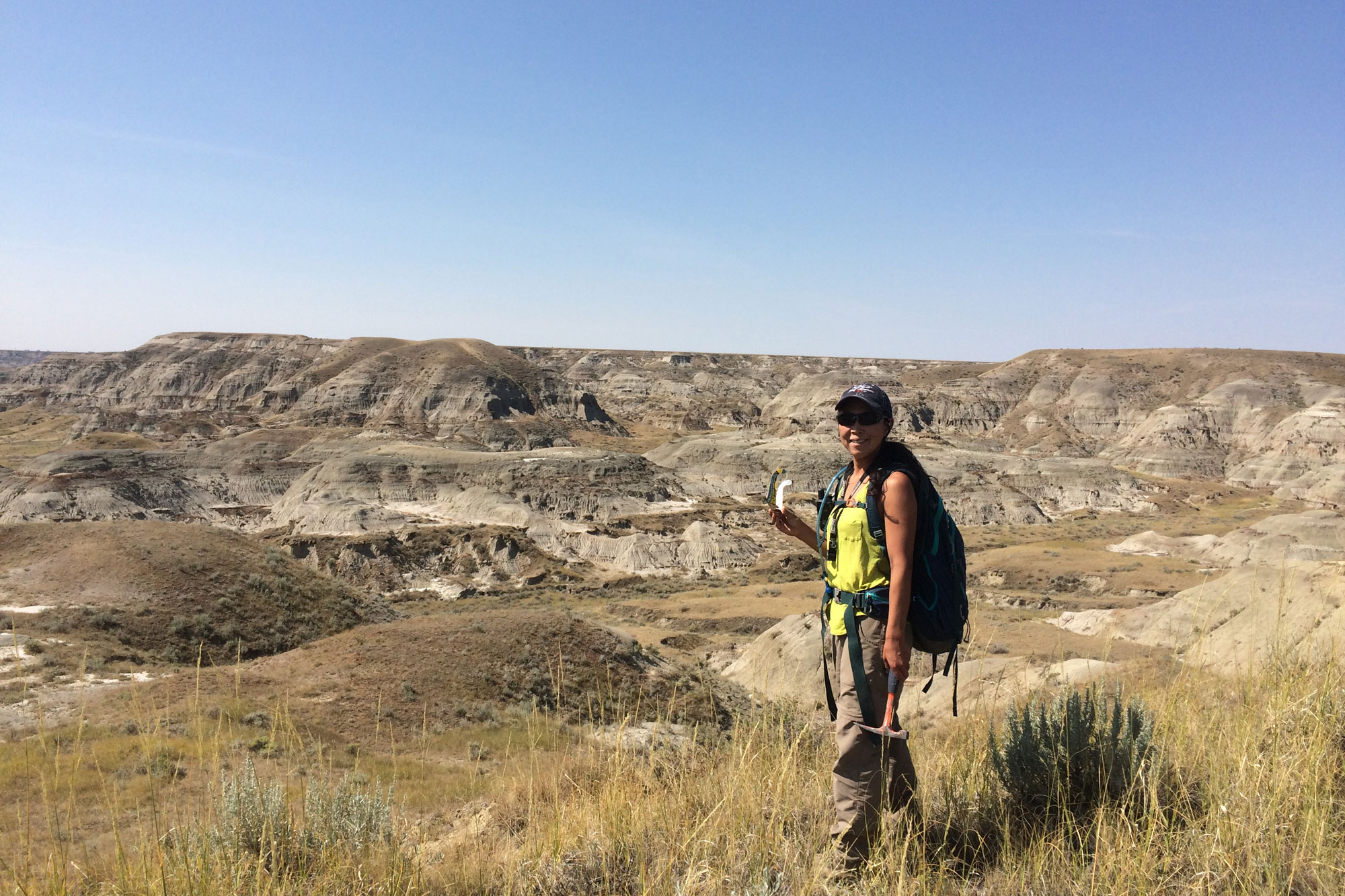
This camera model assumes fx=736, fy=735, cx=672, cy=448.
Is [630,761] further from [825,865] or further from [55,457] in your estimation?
[55,457]

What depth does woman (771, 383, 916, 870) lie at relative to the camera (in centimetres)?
304

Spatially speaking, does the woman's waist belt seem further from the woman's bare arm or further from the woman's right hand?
the woman's right hand

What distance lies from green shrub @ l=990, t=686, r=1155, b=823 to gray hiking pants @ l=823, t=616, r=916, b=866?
640mm

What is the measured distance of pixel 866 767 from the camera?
3.15 metres

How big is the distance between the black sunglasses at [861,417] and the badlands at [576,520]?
1908 millimetres

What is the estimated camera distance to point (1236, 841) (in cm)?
271

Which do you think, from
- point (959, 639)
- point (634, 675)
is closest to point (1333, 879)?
point (959, 639)

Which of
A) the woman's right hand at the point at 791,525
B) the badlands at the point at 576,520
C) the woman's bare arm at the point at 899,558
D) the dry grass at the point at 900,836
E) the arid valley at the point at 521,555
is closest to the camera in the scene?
the dry grass at the point at 900,836

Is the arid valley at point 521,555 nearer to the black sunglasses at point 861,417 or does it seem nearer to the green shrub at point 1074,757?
the green shrub at point 1074,757

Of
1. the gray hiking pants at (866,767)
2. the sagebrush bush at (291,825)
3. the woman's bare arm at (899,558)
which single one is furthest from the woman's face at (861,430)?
the sagebrush bush at (291,825)

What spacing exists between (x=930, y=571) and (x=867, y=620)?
0.35 metres

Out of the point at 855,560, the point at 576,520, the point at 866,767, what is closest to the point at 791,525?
the point at 855,560

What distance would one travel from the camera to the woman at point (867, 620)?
3035 mm

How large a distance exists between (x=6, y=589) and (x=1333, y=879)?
2583 centimetres
